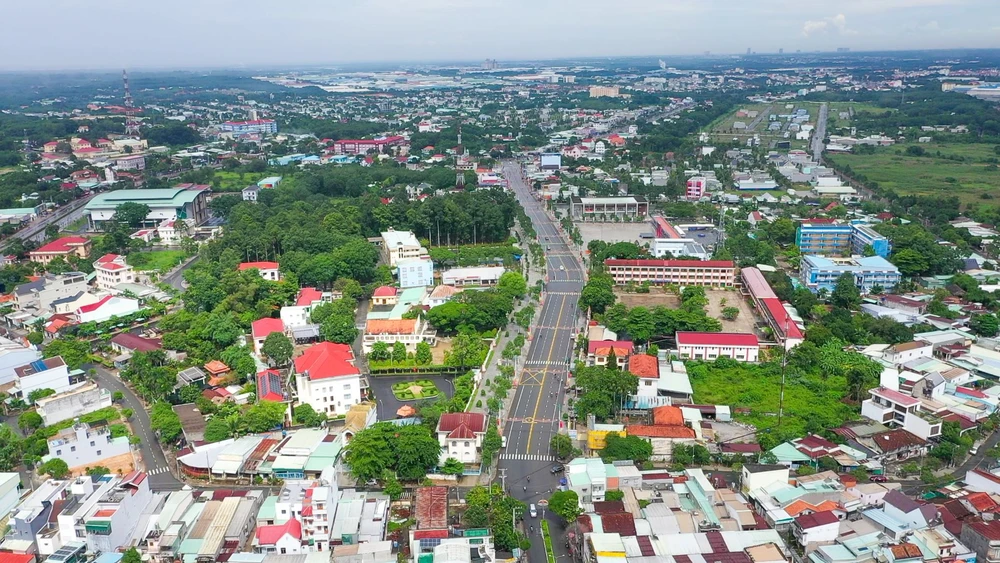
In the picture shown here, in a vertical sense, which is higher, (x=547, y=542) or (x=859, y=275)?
(x=859, y=275)

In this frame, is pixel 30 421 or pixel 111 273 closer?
pixel 30 421

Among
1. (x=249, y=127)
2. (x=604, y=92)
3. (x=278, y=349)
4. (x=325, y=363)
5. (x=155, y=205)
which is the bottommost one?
(x=278, y=349)

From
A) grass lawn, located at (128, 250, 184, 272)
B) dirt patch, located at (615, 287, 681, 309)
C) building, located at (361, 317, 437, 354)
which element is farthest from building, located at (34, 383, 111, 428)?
dirt patch, located at (615, 287, 681, 309)

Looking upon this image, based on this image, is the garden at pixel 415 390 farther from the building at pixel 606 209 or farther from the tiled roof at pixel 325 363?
the building at pixel 606 209

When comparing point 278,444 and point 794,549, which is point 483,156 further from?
point 794,549

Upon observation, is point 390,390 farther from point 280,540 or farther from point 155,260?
point 155,260

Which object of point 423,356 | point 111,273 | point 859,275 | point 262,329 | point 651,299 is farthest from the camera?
point 111,273

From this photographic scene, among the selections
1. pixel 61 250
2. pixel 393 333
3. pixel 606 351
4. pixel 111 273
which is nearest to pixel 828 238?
pixel 606 351

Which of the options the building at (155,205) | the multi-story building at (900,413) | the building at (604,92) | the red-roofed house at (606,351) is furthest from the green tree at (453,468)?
the building at (604,92)

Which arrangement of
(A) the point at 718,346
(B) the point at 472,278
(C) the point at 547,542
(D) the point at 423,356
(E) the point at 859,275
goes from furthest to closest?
(B) the point at 472,278 < (E) the point at 859,275 < (D) the point at 423,356 < (A) the point at 718,346 < (C) the point at 547,542
